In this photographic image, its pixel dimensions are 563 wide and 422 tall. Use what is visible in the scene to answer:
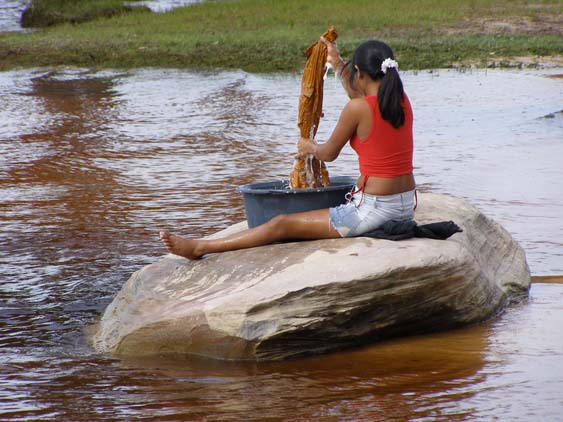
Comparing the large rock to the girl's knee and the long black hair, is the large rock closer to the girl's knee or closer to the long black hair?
the girl's knee

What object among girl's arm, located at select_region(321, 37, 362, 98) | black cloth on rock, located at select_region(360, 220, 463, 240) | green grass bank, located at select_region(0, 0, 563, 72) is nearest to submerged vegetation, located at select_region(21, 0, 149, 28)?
green grass bank, located at select_region(0, 0, 563, 72)

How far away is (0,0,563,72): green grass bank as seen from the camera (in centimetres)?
1936

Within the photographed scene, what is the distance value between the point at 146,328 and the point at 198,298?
11.9 inches

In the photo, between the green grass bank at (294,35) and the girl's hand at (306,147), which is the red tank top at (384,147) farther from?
the green grass bank at (294,35)

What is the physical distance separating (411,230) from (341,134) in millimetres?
613

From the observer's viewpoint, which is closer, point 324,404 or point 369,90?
point 324,404

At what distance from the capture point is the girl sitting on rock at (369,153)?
203 inches

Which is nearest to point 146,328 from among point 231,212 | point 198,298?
point 198,298

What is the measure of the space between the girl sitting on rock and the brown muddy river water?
0.68 metres

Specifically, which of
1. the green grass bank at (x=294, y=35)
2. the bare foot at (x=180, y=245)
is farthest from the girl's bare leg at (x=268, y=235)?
the green grass bank at (x=294, y=35)

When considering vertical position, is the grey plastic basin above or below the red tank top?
below

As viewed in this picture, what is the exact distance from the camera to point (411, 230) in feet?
17.2

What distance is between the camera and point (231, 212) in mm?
8234

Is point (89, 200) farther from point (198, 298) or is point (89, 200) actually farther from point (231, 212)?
point (198, 298)
